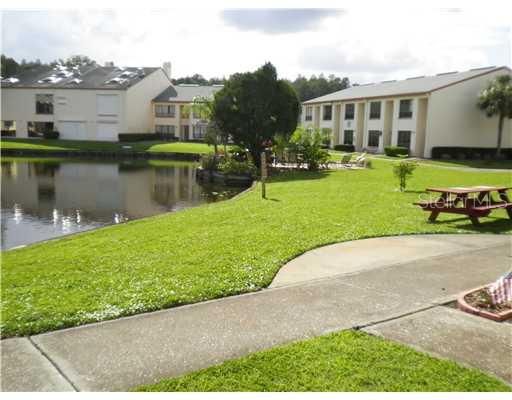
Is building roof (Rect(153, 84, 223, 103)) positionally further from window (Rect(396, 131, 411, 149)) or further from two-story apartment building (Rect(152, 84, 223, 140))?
window (Rect(396, 131, 411, 149))

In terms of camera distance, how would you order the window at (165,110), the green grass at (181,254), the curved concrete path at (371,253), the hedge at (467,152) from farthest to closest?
the window at (165,110) < the hedge at (467,152) < the curved concrete path at (371,253) < the green grass at (181,254)

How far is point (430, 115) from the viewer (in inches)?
1646

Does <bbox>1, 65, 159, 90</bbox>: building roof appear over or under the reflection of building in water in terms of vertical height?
over

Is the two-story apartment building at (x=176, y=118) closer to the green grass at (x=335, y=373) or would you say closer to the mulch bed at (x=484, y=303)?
the mulch bed at (x=484, y=303)

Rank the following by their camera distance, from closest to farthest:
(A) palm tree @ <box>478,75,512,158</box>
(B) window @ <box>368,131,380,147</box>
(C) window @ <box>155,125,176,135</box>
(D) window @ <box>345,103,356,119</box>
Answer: (A) palm tree @ <box>478,75,512,158</box> < (B) window @ <box>368,131,380,147</box> < (D) window @ <box>345,103,356,119</box> < (C) window @ <box>155,125,176,135</box>

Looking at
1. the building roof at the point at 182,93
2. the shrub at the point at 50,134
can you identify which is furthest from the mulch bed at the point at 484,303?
the shrub at the point at 50,134

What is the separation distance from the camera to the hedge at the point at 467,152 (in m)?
42.0

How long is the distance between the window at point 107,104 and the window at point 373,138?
95.1 feet

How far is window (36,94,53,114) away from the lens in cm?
6066

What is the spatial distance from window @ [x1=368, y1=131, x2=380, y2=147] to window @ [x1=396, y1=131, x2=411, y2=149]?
3452 mm

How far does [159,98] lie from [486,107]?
3814 centimetres

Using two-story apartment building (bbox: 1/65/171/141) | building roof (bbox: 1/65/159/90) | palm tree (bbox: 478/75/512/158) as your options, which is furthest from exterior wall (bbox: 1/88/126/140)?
palm tree (bbox: 478/75/512/158)

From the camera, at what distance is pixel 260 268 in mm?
7262

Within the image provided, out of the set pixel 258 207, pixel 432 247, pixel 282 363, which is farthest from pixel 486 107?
pixel 282 363
